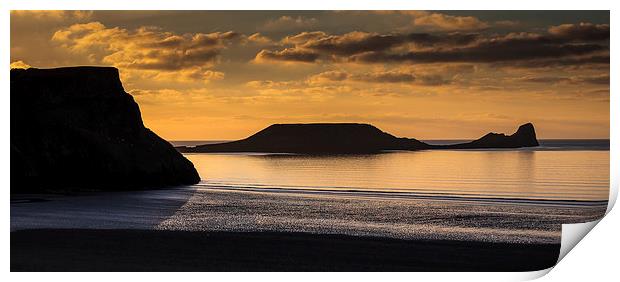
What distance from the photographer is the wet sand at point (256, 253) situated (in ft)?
27.7

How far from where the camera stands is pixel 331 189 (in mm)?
13172

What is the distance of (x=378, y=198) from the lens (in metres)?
12.3

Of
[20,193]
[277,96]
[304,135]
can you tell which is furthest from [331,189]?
[20,193]

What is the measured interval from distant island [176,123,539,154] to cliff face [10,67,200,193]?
3.13 meters

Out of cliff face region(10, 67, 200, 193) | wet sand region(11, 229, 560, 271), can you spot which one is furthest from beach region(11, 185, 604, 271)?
cliff face region(10, 67, 200, 193)

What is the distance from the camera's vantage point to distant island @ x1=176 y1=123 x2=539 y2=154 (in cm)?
1048

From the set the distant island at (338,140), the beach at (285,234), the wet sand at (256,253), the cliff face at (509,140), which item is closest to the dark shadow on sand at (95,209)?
the beach at (285,234)

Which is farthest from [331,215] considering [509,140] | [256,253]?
[509,140]

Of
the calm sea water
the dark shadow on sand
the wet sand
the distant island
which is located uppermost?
the distant island

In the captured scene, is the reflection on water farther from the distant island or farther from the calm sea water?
the distant island

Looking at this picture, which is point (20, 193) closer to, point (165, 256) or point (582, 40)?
point (165, 256)

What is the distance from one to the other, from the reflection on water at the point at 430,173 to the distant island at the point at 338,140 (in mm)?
553

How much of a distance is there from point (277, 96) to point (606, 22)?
374 centimetres

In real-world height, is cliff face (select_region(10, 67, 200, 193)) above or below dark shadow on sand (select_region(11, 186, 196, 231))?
above
